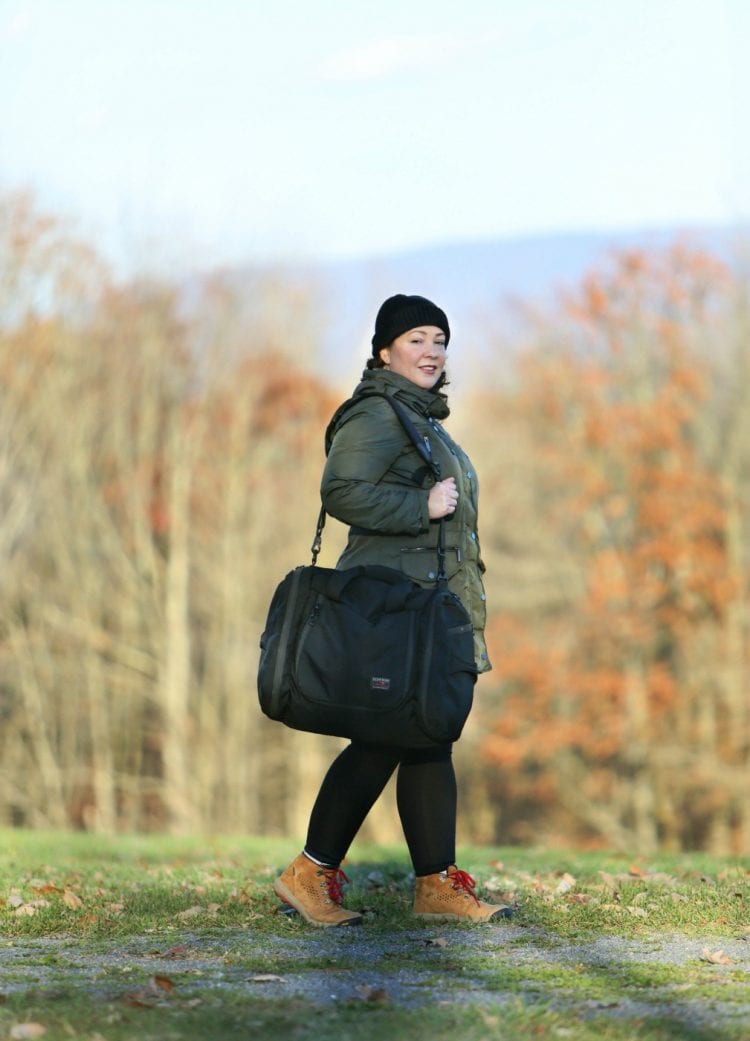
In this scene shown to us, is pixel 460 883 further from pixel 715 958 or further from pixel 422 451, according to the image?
pixel 422 451

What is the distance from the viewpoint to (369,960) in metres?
5.14

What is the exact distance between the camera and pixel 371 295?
3058 centimetres

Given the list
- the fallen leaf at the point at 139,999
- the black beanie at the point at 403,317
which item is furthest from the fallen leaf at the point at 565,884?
the fallen leaf at the point at 139,999

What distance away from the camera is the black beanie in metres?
5.97

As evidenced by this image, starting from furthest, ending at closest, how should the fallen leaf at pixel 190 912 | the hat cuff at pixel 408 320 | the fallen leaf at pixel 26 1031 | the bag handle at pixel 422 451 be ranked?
the fallen leaf at pixel 190 912, the hat cuff at pixel 408 320, the bag handle at pixel 422 451, the fallen leaf at pixel 26 1031

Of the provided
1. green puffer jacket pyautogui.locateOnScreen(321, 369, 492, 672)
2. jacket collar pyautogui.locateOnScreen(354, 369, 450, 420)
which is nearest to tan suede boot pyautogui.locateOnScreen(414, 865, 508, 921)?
green puffer jacket pyautogui.locateOnScreen(321, 369, 492, 672)

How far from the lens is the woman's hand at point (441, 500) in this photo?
5.66 meters

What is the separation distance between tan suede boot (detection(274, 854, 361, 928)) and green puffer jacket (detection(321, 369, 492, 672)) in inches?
38.7

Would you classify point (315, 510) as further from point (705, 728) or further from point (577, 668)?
point (705, 728)

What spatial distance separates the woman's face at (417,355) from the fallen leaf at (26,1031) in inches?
110

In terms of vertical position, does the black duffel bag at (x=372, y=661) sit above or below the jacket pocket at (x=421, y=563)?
below

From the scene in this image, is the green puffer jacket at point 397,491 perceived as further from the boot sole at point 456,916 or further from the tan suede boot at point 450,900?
the boot sole at point 456,916

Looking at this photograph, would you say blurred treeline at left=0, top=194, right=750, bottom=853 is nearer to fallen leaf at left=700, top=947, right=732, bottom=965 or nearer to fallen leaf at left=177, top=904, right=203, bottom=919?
fallen leaf at left=177, top=904, right=203, bottom=919

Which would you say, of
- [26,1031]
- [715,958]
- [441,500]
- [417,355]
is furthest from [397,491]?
[26,1031]
